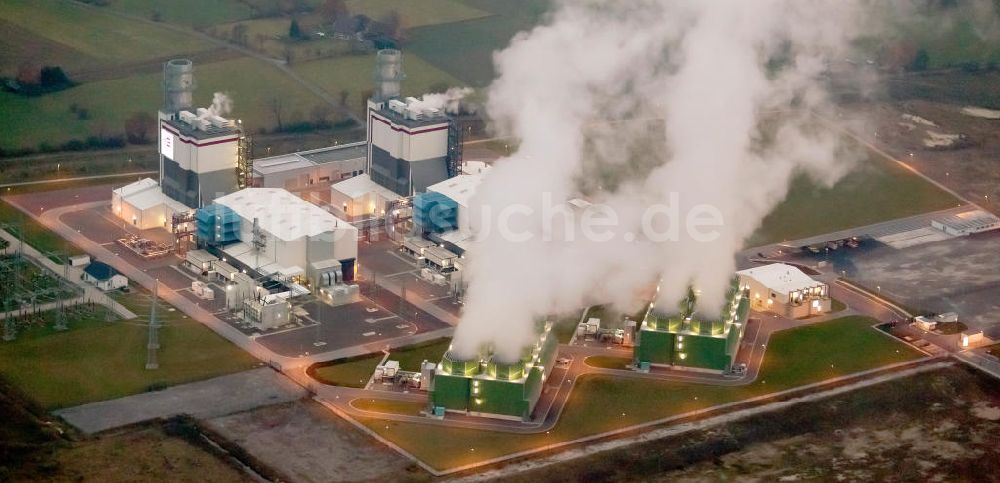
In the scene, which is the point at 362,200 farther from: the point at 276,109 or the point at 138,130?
the point at 276,109

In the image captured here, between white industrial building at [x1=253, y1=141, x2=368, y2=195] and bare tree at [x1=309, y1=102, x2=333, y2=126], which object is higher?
bare tree at [x1=309, y1=102, x2=333, y2=126]

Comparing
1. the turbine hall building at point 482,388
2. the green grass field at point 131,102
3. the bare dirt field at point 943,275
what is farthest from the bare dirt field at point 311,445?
the green grass field at point 131,102

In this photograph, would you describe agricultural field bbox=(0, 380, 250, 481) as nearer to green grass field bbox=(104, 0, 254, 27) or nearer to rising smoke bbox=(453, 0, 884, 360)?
rising smoke bbox=(453, 0, 884, 360)

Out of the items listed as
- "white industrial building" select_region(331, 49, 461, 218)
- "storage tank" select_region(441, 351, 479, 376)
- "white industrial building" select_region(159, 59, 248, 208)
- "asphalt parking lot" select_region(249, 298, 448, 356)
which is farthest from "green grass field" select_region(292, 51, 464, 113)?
"storage tank" select_region(441, 351, 479, 376)

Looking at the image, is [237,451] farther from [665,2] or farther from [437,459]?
Result: [665,2]

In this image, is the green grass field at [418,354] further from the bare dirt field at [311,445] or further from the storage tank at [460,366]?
the bare dirt field at [311,445]

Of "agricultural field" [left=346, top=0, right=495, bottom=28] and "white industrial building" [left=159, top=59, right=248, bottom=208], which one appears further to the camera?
"agricultural field" [left=346, top=0, right=495, bottom=28]

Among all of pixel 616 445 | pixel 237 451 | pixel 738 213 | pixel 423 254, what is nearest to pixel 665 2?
pixel 738 213
